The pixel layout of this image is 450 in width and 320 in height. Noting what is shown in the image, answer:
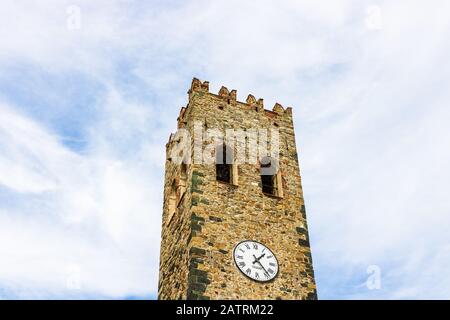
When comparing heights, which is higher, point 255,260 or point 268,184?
point 268,184

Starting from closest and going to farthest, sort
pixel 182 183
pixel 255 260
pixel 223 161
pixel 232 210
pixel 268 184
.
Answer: pixel 255 260 → pixel 232 210 → pixel 182 183 → pixel 223 161 → pixel 268 184

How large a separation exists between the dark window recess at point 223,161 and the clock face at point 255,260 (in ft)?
12.6

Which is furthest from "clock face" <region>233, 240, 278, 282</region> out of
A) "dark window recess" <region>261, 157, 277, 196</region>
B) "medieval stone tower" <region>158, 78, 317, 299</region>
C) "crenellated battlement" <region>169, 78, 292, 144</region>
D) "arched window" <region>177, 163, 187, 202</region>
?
"crenellated battlement" <region>169, 78, 292, 144</region>

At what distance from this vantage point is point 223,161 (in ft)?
73.9

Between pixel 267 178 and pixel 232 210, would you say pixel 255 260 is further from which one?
pixel 267 178

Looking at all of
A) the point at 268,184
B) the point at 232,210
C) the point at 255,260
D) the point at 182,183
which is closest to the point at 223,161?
the point at 182,183

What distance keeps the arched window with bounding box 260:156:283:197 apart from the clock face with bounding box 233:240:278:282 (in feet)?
10.3

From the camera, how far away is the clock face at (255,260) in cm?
1866

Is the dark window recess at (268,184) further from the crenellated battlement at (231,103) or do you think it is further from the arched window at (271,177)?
the crenellated battlement at (231,103)

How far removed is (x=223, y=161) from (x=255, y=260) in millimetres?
4988

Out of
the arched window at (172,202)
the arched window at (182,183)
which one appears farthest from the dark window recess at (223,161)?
the arched window at (172,202)
